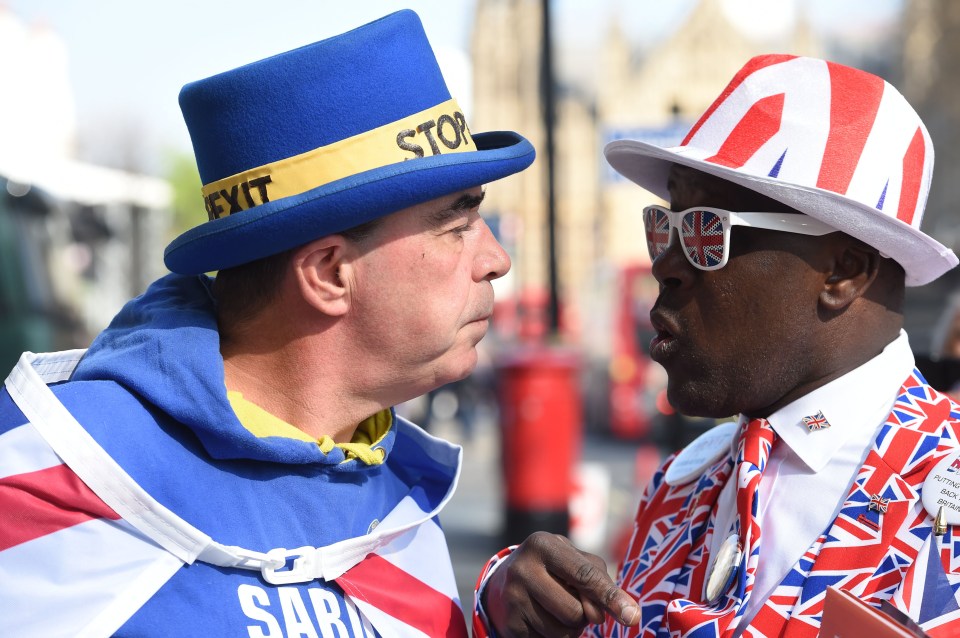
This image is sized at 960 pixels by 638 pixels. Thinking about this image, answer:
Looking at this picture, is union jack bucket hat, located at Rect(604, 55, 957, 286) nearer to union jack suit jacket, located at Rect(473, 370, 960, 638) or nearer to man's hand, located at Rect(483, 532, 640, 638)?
union jack suit jacket, located at Rect(473, 370, 960, 638)

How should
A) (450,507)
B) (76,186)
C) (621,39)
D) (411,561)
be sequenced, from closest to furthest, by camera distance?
(411,561), (450,507), (76,186), (621,39)

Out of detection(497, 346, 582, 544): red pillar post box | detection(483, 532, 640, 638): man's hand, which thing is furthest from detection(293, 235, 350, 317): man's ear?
detection(497, 346, 582, 544): red pillar post box

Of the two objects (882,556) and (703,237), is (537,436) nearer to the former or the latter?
(703,237)

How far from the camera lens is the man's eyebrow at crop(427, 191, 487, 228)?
7.37 ft

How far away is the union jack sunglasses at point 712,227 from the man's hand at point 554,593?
2.00 ft

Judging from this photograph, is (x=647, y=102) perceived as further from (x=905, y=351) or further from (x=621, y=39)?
(x=905, y=351)

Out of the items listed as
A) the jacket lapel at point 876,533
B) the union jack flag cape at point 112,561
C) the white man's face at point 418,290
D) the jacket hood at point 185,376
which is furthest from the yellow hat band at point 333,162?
the jacket lapel at point 876,533

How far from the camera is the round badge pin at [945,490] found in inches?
74.4

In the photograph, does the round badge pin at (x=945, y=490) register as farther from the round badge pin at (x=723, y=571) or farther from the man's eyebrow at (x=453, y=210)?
the man's eyebrow at (x=453, y=210)

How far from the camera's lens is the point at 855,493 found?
6.70 ft

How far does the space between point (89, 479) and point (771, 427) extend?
1.24 m

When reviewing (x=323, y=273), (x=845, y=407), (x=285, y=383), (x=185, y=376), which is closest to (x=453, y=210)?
(x=323, y=273)

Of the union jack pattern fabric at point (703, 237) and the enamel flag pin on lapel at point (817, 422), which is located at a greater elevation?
the union jack pattern fabric at point (703, 237)

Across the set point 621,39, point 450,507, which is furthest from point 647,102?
point 450,507
